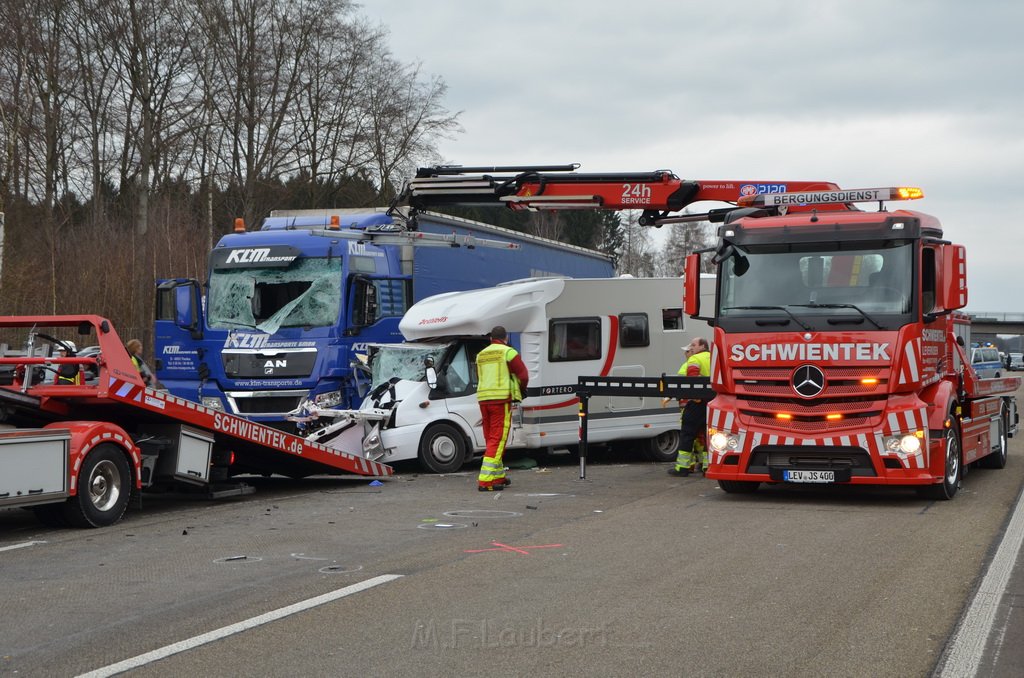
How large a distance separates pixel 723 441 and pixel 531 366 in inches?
197

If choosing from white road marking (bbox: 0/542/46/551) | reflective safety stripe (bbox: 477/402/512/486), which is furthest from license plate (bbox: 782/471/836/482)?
white road marking (bbox: 0/542/46/551)

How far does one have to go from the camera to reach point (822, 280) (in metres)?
11.9

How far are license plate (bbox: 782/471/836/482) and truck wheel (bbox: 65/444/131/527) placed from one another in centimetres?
637

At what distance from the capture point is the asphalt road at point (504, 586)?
19.0 ft

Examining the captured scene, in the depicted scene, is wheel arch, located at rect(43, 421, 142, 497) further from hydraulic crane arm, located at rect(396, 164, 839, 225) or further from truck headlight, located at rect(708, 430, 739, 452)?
hydraulic crane arm, located at rect(396, 164, 839, 225)

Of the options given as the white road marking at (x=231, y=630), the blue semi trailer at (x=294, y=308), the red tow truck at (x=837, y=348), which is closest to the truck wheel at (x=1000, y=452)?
the red tow truck at (x=837, y=348)

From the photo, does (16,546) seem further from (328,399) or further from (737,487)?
(737,487)

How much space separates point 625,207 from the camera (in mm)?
16531

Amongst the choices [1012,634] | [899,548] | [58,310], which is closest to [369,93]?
[58,310]

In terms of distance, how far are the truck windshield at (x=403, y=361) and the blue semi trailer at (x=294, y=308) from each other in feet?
1.30

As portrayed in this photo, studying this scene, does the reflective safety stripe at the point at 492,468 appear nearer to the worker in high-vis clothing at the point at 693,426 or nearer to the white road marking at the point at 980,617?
the worker in high-vis clothing at the point at 693,426

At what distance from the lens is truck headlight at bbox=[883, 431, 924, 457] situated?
1133 cm

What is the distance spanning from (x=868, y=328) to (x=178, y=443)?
6.92m

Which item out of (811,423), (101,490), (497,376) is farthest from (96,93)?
(811,423)
